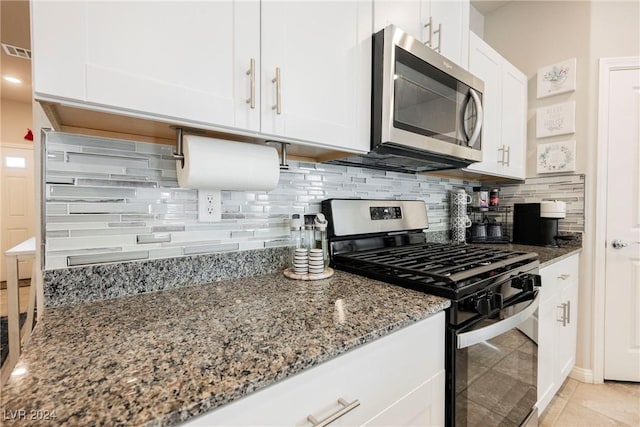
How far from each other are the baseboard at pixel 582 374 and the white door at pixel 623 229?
106 mm

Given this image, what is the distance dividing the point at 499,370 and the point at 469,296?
386 millimetres

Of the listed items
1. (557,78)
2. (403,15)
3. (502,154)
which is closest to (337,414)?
(403,15)

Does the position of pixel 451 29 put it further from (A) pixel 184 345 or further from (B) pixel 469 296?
(A) pixel 184 345

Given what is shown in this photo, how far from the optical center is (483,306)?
0.92 m

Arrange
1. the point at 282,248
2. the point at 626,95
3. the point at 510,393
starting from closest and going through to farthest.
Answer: the point at 510,393, the point at 282,248, the point at 626,95

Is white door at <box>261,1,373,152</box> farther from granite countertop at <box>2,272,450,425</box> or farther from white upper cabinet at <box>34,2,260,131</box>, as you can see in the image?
granite countertop at <box>2,272,450,425</box>

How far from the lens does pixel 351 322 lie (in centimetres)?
70

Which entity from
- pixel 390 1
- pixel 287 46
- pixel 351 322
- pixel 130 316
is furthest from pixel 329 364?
pixel 390 1

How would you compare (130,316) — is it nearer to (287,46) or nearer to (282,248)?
(282,248)

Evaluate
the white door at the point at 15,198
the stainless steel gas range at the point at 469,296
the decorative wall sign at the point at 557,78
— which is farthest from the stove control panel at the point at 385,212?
the white door at the point at 15,198

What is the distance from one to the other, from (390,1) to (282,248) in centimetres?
110

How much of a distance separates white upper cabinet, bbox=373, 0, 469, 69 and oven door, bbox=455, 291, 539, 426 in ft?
3.83

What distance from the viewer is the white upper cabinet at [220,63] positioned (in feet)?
1.98

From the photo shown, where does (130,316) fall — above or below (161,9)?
below
